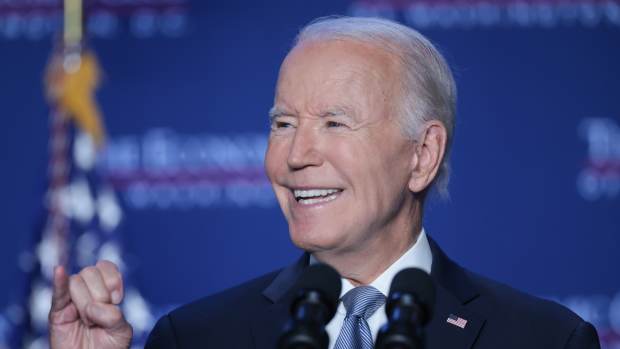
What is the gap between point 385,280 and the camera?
6.47 feet

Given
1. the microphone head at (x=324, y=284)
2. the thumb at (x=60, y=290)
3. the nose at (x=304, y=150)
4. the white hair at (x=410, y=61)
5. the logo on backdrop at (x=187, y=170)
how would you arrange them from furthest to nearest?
the logo on backdrop at (x=187, y=170)
the white hair at (x=410, y=61)
the nose at (x=304, y=150)
the thumb at (x=60, y=290)
the microphone head at (x=324, y=284)

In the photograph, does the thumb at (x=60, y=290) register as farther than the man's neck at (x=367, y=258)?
No

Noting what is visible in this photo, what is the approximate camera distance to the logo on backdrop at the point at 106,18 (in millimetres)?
3156

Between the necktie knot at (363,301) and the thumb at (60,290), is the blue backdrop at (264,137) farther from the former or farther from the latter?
the thumb at (60,290)

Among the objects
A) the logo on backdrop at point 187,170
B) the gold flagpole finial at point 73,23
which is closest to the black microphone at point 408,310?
the logo on backdrop at point 187,170

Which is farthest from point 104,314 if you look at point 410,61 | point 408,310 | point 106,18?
point 106,18

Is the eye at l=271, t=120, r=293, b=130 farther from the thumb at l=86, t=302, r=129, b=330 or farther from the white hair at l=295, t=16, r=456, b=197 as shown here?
the thumb at l=86, t=302, r=129, b=330

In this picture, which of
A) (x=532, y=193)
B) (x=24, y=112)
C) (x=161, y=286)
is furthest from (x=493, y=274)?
(x=24, y=112)

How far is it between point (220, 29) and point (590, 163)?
117 centimetres

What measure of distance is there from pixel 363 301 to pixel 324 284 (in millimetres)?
517

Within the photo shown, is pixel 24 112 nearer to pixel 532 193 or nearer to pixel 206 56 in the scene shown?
pixel 206 56

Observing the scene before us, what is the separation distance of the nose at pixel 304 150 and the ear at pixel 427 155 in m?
0.23

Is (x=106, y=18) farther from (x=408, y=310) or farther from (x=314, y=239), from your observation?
(x=408, y=310)

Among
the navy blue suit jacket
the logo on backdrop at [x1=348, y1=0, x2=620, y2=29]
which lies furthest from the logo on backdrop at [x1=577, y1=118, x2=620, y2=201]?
the navy blue suit jacket
